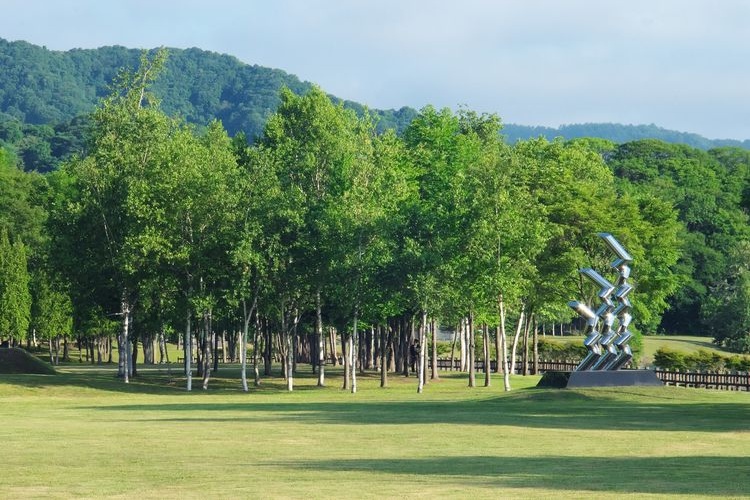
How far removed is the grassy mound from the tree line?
4881mm

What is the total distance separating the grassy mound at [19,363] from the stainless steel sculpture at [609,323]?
1409 inches

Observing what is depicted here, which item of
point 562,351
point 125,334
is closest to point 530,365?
point 562,351

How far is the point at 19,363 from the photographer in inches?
3145

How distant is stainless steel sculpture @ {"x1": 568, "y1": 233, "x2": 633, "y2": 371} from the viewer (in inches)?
2447

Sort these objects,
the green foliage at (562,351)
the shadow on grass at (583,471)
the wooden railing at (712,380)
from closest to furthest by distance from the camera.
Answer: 1. the shadow on grass at (583,471)
2. the wooden railing at (712,380)
3. the green foliage at (562,351)

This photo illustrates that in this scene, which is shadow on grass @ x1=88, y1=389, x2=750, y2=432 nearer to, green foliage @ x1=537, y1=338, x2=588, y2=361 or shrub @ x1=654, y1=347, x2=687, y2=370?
shrub @ x1=654, y1=347, x2=687, y2=370

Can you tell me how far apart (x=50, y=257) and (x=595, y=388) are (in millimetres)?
38265

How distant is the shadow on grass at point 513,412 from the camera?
144 ft

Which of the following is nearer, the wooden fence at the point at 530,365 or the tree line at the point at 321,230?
the tree line at the point at 321,230

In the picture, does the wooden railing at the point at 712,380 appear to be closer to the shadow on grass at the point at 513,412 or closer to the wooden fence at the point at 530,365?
the wooden fence at the point at 530,365

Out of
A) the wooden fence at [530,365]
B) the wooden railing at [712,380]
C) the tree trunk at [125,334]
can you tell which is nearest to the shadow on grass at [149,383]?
the tree trunk at [125,334]

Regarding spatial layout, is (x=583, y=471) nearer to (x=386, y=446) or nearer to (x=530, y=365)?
(x=386, y=446)

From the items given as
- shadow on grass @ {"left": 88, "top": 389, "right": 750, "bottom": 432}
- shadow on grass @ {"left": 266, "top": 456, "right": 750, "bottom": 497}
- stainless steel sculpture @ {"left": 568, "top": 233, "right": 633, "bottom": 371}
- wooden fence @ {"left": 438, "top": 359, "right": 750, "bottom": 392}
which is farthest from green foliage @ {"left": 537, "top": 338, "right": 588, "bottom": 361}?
shadow on grass @ {"left": 266, "top": 456, "right": 750, "bottom": 497}

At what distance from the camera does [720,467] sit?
92.1ft
